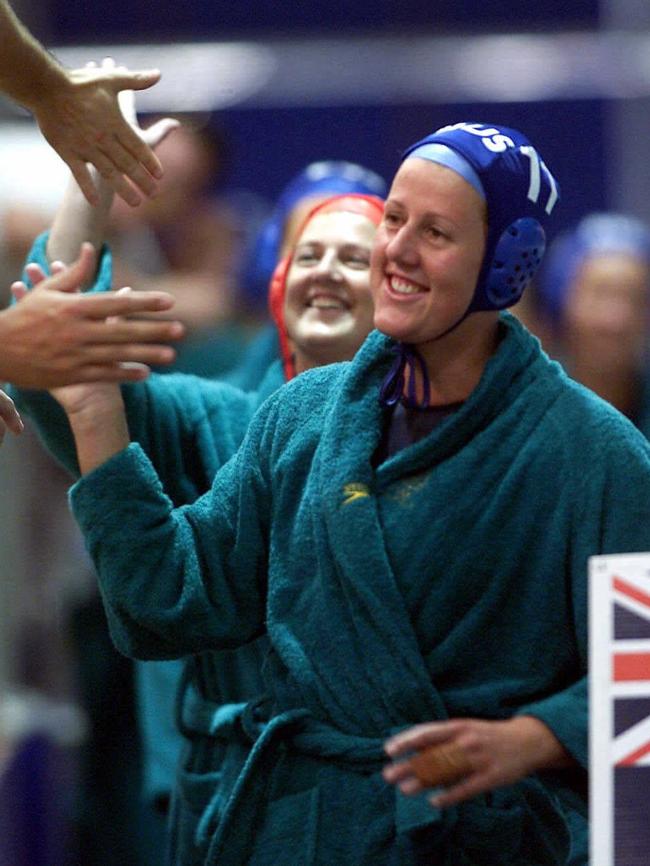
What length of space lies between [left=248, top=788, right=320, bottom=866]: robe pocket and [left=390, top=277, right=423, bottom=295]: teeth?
1.50 ft

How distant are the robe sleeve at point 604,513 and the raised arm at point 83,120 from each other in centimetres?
55

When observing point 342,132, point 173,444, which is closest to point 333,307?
point 173,444

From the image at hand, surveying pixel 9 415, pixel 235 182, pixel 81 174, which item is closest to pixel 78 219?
pixel 81 174

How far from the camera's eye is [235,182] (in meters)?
3.70

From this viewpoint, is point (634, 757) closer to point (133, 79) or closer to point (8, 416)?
point (8, 416)

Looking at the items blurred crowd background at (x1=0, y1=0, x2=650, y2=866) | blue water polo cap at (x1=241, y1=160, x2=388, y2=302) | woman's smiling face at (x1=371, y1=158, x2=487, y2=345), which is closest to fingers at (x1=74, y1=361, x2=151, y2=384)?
woman's smiling face at (x1=371, y1=158, x2=487, y2=345)

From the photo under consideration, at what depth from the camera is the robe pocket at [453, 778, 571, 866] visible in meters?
1.53

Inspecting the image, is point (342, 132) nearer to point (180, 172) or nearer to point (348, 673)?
point (180, 172)

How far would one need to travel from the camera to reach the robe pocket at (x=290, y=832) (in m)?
1.56

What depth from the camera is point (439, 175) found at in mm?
1519

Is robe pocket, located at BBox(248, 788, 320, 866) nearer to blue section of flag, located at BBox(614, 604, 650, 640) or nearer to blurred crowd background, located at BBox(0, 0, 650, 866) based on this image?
blue section of flag, located at BBox(614, 604, 650, 640)

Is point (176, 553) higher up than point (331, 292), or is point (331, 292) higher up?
point (331, 292)

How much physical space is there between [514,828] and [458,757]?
0.17 meters

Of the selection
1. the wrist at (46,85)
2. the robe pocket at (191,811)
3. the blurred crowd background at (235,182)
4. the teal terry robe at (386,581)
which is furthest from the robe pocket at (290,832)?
the blurred crowd background at (235,182)
